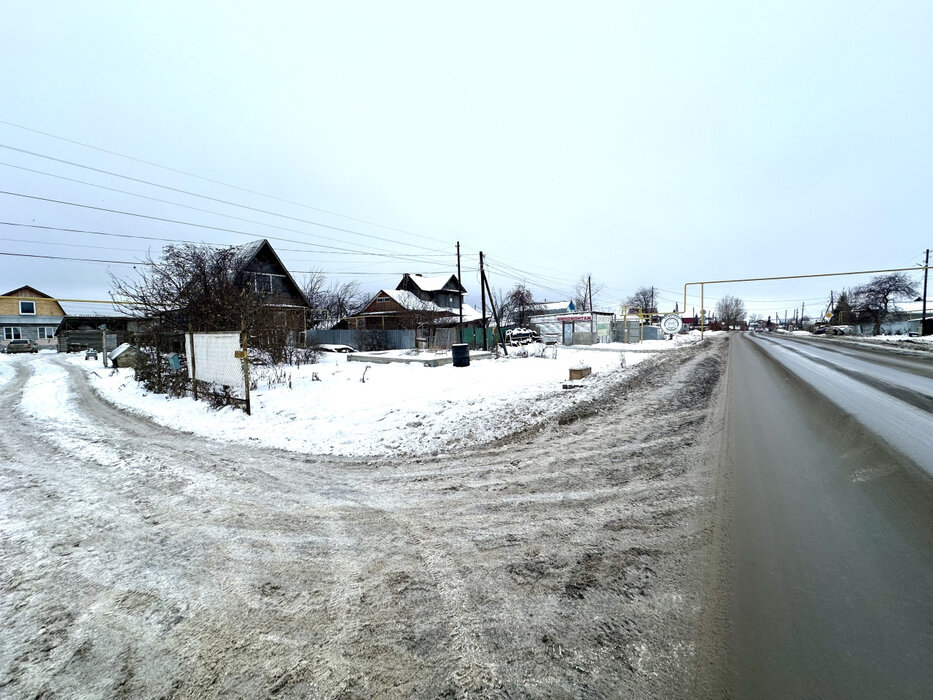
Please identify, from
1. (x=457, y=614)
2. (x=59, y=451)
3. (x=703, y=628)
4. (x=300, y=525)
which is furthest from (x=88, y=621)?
(x=59, y=451)

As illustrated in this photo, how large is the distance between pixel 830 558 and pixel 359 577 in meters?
3.20

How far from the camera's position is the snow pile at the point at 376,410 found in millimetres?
6828

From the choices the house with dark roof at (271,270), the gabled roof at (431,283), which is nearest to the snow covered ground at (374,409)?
the house with dark roof at (271,270)

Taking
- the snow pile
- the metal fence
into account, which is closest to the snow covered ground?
the snow pile

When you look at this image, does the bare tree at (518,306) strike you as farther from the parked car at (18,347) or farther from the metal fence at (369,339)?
the parked car at (18,347)

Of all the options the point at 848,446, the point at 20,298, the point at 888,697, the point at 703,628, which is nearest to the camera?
the point at 888,697

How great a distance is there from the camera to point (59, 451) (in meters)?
6.51

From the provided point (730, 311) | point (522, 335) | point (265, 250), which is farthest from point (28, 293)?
point (730, 311)

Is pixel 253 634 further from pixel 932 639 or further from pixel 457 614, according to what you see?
pixel 932 639

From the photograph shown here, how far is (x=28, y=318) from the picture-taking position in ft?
163

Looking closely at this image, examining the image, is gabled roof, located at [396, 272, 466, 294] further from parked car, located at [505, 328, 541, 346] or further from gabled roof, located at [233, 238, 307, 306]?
gabled roof, located at [233, 238, 307, 306]

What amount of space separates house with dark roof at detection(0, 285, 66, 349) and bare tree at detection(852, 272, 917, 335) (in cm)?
9929

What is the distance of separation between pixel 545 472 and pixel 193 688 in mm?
3690

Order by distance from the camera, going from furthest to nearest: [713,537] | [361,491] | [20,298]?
[20,298] → [361,491] → [713,537]
